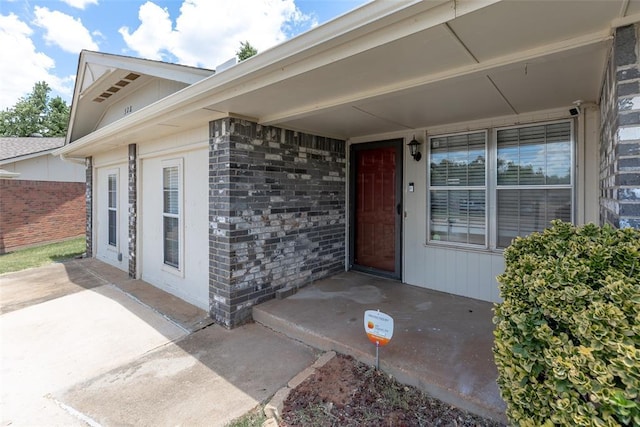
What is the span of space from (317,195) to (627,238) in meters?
3.84

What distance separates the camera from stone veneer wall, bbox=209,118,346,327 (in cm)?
384

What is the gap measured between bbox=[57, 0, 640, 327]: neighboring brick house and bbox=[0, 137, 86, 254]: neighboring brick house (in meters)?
6.26

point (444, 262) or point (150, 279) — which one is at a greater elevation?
point (444, 262)

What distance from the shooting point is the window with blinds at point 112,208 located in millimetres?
7105

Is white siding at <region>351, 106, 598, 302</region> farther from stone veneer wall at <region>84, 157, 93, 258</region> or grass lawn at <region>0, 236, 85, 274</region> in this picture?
grass lawn at <region>0, 236, 85, 274</region>

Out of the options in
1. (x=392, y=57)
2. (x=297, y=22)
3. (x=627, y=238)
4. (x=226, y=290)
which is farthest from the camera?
(x=297, y=22)

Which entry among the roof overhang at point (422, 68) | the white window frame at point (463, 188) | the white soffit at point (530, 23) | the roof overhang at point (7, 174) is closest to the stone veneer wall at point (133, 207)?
the roof overhang at point (422, 68)

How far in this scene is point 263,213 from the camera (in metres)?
4.18

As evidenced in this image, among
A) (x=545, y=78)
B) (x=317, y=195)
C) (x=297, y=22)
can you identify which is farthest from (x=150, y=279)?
(x=297, y=22)

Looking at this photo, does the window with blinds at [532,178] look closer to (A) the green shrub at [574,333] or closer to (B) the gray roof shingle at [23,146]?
(A) the green shrub at [574,333]

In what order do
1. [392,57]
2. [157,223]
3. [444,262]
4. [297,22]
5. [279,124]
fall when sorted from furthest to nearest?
1. [297,22]
2. [157,223]
3. [444,262]
4. [279,124]
5. [392,57]

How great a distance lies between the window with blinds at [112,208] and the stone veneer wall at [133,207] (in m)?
1.40

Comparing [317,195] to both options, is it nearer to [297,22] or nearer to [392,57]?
[392,57]

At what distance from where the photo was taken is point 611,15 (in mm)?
1715
